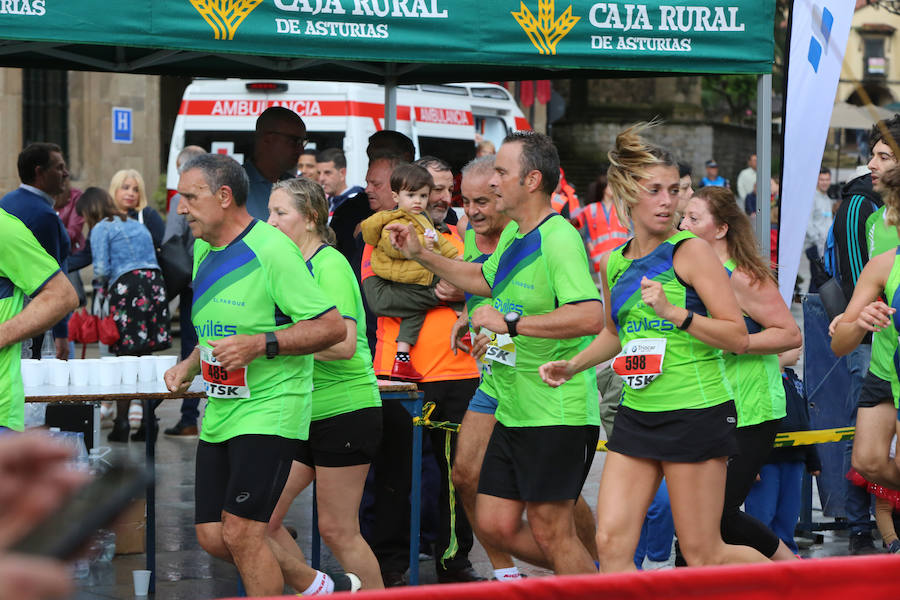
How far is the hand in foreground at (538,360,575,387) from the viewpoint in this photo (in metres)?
4.83

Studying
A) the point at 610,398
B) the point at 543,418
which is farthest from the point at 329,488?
the point at 610,398

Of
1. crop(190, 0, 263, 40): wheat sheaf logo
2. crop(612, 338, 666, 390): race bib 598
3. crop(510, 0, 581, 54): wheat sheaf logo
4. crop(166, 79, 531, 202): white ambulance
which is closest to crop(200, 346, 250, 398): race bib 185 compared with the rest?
crop(612, 338, 666, 390): race bib 598

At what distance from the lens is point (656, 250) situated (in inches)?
184

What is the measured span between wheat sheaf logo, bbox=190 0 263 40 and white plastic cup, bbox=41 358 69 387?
62.1 inches

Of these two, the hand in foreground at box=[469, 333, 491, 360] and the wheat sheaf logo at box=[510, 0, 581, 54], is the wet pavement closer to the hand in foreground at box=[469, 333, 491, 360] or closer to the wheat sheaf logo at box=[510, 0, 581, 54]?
the hand in foreground at box=[469, 333, 491, 360]

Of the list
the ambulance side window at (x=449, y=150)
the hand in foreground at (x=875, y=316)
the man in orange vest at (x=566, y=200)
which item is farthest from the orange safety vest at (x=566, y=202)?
the hand in foreground at (x=875, y=316)

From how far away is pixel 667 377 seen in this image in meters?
4.59

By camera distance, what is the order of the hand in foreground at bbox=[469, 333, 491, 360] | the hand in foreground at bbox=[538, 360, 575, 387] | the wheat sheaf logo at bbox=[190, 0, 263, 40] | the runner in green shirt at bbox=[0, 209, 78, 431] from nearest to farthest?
the runner in green shirt at bbox=[0, 209, 78, 431] → the hand in foreground at bbox=[538, 360, 575, 387] → the hand in foreground at bbox=[469, 333, 491, 360] → the wheat sheaf logo at bbox=[190, 0, 263, 40]

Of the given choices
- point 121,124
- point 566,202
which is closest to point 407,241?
point 566,202

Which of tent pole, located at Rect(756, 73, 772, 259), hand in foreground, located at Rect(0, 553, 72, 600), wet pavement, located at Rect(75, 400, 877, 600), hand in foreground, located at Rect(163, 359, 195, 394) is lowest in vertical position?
wet pavement, located at Rect(75, 400, 877, 600)

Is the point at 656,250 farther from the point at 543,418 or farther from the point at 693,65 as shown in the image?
the point at 693,65

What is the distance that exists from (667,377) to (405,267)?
1.98 meters

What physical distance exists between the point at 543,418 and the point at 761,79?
2598 millimetres

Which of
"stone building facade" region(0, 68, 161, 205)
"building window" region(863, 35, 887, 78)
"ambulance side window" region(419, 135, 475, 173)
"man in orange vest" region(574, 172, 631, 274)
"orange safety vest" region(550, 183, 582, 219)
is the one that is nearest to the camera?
"ambulance side window" region(419, 135, 475, 173)
